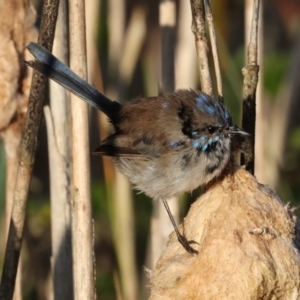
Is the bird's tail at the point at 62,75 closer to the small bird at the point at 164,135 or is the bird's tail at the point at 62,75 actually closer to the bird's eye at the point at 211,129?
the small bird at the point at 164,135

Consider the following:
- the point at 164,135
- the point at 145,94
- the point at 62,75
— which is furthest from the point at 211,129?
the point at 145,94

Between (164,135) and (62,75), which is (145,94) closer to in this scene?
(164,135)

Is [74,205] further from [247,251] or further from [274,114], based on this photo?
[274,114]

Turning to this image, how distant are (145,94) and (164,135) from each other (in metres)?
1.39

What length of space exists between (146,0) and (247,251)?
8.33ft

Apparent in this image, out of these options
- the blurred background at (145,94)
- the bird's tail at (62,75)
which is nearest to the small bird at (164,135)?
the bird's tail at (62,75)

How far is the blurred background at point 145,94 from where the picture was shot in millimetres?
3463

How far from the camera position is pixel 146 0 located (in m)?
4.02

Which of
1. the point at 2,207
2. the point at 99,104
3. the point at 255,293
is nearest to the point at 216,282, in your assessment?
the point at 255,293

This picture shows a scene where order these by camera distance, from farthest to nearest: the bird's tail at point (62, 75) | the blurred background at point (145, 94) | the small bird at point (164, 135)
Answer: the blurred background at point (145, 94), the small bird at point (164, 135), the bird's tail at point (62, 75)

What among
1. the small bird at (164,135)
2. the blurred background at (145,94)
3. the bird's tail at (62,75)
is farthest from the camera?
the blurred background at (145,94)

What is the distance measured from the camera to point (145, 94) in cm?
394

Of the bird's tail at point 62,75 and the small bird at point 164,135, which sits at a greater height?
the bird's tail at point 62,75

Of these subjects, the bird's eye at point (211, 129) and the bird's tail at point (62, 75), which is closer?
the bird's tail at point (62, 75)
